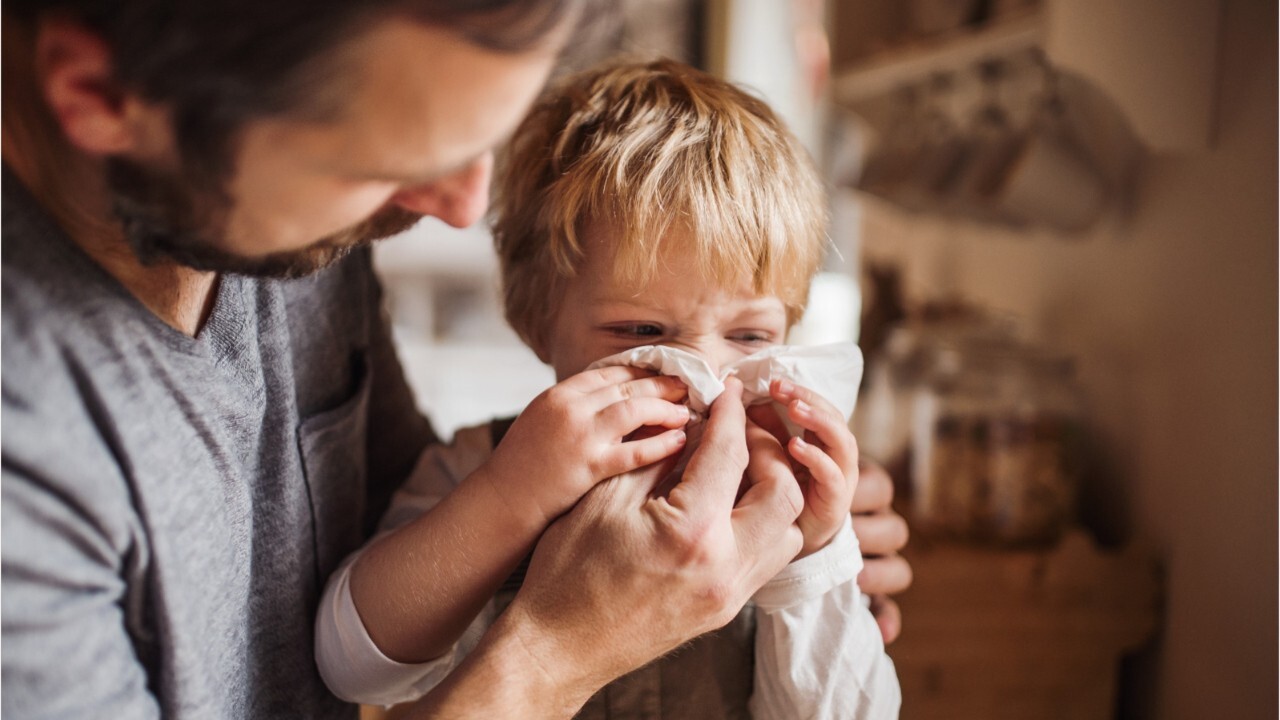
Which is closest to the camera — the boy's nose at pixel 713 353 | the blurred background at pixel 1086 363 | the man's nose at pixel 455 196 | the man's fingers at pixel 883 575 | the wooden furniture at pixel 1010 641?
the man's nose at pixel 455 196

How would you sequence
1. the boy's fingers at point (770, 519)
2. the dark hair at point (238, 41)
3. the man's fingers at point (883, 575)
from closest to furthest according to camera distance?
the dark hair at point (238, 41) → the boy's fingers at point (770, 519) → the man's fingers at point (883, 575)

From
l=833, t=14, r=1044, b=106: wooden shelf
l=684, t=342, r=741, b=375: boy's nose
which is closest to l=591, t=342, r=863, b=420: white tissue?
l=684, t=342, r=741, b=375: boy's nose

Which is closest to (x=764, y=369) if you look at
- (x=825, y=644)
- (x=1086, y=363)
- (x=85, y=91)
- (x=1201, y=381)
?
(x=825, y=644)

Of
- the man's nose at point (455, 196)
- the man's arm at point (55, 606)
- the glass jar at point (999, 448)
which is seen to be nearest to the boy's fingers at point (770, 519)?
the man's nose at point (455, 196)

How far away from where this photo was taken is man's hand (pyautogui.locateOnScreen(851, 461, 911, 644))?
3.13ft

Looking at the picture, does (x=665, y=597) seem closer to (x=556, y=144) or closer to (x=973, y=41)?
(x=556, y=144)

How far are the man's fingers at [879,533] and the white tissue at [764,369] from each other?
15 centimetres

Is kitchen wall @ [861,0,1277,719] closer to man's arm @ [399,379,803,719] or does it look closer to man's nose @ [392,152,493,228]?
man's arm @ [399,379,803,719]

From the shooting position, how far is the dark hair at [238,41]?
522mm

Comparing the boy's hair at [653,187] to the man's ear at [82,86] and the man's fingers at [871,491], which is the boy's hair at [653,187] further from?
the man's ear at [82,86]

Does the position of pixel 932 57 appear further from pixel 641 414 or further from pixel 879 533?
pixel 641 414

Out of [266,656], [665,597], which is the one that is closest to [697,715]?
[665,597]

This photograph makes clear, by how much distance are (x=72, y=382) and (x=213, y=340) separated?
142 millimetres

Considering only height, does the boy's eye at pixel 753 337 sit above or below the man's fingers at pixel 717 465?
above
